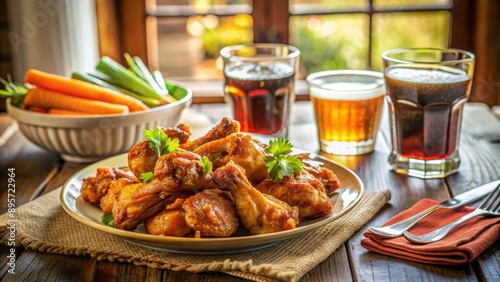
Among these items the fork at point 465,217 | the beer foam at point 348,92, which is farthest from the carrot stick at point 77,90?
the fork at point 465,217

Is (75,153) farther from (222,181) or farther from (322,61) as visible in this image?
(322,61)

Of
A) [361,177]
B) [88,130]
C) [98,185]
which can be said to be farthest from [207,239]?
[88,130]

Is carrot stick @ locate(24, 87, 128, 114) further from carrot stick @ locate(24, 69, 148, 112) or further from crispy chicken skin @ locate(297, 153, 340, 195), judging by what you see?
crispy chicken skin @ locate(297, 153, 340, 195)

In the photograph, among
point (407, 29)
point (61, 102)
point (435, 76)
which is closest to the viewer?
point (435, 76)

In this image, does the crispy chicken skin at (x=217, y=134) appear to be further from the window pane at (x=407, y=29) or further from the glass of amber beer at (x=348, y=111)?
the window pane at (x=407, y=29)

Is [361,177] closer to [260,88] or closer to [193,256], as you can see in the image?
[260,88]

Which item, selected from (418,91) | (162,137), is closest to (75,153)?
(162,137)

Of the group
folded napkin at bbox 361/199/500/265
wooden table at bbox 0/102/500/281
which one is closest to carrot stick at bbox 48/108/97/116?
wooden table at bbox 0/102/500/281
